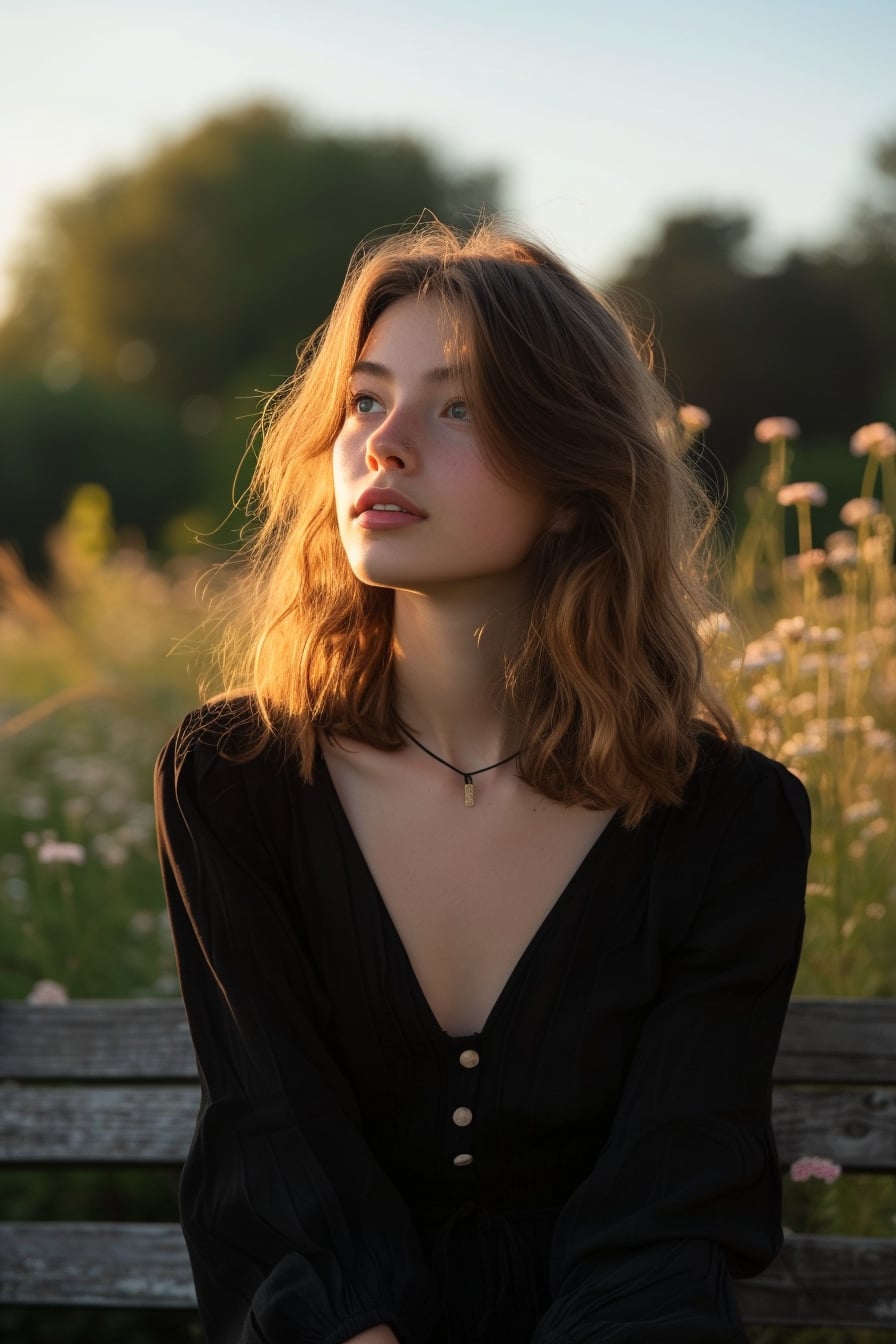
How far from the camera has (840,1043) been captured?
2314 mm

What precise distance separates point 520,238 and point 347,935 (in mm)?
989

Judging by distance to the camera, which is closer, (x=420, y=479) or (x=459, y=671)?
(x=420, y=479)

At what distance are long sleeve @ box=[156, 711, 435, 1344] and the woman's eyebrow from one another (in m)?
0.53

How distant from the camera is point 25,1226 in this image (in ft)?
7.93

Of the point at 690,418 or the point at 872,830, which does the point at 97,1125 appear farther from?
the point at 690,418

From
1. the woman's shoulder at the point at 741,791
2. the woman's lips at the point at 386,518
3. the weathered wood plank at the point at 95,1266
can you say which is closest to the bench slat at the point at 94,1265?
the weathered wood plank at the point at 95,1266

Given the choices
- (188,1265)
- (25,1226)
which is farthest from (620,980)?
(25,1226)

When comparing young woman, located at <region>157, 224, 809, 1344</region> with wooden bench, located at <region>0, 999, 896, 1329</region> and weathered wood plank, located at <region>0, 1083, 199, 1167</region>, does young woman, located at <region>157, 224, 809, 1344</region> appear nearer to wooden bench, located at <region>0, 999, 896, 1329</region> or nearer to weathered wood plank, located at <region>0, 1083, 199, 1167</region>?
wooden bench, located at <region>0, 999, 896, 1329</region>

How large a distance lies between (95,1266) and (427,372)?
153 centimetres

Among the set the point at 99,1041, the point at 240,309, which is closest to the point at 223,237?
the point at 240,309

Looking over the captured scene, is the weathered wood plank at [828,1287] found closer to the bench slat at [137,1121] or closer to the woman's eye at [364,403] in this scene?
the bench slat at [137,1121]

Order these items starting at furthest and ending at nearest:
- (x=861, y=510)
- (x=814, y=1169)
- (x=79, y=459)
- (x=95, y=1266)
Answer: (x=79, y=459) < (x=861, y=510) < (x=95, y=1266) < (x=814, y=1169)

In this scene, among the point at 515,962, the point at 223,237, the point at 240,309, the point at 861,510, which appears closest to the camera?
the point at 515,962

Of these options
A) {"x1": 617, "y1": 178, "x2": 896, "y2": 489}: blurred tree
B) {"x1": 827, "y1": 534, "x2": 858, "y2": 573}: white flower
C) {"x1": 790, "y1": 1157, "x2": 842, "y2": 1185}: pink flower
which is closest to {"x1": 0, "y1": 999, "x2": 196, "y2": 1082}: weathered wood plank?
{"x1": 790, "y1": 1157, "x2": 842, "y2": 1185}: pink flower
